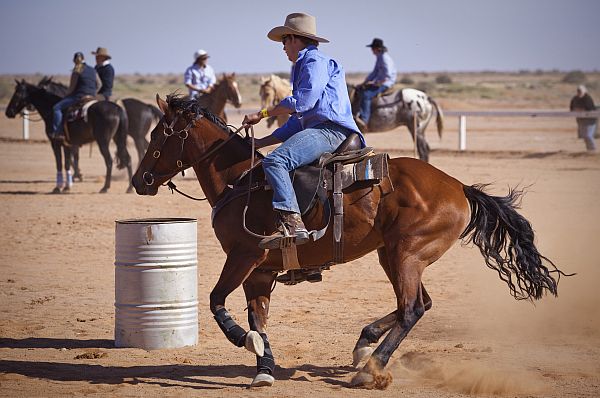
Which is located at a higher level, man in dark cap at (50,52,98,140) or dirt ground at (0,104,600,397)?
man in dark cap at (50,52,98,140)

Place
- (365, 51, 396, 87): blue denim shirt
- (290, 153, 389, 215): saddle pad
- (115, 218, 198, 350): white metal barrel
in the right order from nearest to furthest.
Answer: (290, 153, 389, 215): saddle pad, (115, 218, 198, 350): white metal barrel, (365, 51, 396, 87): blue denim shirt

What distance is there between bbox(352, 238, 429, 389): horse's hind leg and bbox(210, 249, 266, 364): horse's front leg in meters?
0.86

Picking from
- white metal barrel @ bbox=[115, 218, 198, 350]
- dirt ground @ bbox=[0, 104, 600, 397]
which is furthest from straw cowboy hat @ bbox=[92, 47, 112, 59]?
white metal barrel @ bbox=[115, 218, 198, 350]

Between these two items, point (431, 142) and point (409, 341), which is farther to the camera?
point (431, 142)

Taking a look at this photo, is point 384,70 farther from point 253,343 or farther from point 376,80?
point 253,343

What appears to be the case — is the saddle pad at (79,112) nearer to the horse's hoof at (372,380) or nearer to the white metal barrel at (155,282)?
the white metal barrel at (155,282)

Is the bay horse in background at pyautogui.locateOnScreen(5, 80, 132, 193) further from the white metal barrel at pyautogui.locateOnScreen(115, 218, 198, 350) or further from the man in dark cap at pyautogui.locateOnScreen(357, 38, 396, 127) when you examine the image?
the white metal barrel at pyautogui.locateOnScreen(115, 218, 198, 350)

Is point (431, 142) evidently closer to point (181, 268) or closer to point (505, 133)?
point (505, 133)

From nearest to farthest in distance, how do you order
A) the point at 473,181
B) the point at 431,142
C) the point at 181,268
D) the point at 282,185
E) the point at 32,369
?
1. the point at 282,185
2. the point at 32,369
3. the point at 181,268
4. the point at 473,181
5. the point at 431,142

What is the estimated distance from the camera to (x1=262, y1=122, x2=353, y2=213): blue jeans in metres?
6.82

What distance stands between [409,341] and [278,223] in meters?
2.16

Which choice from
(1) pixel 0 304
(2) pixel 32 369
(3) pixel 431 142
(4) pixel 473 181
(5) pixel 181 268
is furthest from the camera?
(3) pixel 431 142

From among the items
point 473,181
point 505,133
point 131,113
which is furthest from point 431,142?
point 131,113

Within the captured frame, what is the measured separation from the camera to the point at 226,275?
22.7ft
